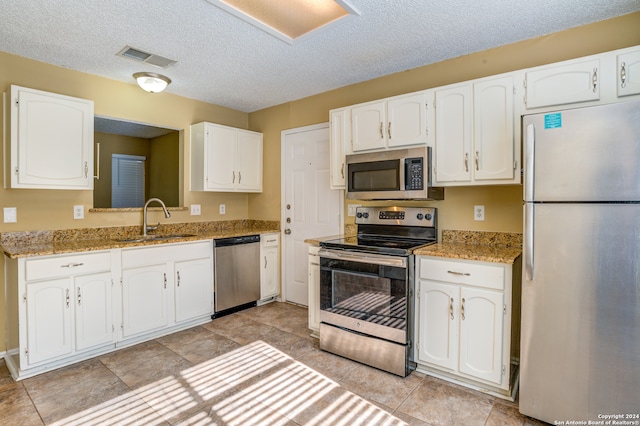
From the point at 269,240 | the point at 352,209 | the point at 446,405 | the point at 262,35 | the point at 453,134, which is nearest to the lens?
the point at 446,405

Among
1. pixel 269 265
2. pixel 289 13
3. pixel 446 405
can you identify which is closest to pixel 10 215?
pixel 269 265

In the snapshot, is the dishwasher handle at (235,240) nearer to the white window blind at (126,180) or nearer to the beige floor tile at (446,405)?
the beige floor tile at (446,405)

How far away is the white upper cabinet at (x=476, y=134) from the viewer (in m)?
2.28

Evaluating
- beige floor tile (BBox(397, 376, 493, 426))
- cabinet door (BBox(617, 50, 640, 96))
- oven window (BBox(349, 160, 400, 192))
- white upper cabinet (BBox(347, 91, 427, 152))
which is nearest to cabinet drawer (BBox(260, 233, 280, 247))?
oven window (BBox(349, 160, 400, 192))

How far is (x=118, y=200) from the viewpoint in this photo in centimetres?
539

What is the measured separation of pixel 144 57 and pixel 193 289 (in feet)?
6.91

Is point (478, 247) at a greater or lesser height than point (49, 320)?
greater

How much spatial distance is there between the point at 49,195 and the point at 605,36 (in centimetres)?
439

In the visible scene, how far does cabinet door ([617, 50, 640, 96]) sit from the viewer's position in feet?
6.24

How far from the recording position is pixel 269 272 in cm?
402

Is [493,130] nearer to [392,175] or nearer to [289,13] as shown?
[392,175]

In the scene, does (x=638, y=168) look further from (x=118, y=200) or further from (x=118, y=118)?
(x=118, y=200)

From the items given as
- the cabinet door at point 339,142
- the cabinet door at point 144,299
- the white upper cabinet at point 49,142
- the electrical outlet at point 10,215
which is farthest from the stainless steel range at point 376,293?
the electrical outlet at point 10,215

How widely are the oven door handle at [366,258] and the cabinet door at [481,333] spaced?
44cm
